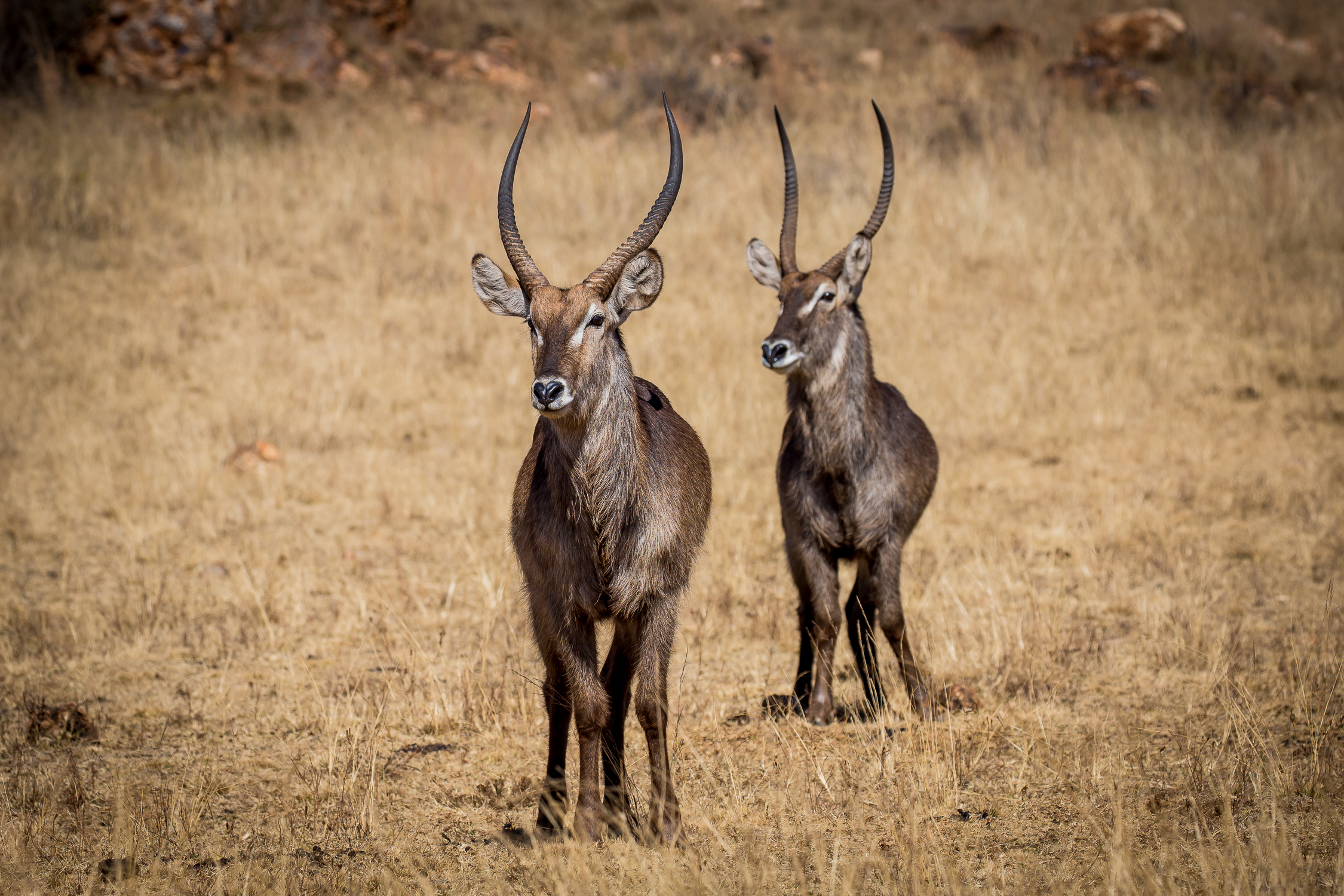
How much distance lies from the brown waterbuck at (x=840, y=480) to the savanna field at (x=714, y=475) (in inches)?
12.5

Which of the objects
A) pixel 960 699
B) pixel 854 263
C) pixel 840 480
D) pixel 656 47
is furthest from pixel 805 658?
pixel 656 47

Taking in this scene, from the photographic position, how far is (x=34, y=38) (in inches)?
575

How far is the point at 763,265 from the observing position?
632 cm

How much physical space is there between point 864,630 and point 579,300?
2323 millimetres

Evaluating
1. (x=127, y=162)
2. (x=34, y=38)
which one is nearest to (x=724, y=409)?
(x=127, y=162)

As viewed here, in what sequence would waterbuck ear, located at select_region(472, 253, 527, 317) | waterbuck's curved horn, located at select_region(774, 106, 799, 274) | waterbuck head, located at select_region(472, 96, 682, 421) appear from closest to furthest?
waterbuck head, located at select_region(472, 96, 682, 421) < waterbuck ear, located at select_region(472, 253, 527, 317) < waterbuck's curved horn, located at select_region(774, 106, 799, 274)

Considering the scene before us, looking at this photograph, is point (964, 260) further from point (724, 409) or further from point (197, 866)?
point (197, 866)

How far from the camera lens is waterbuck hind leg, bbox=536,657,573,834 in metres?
4.08

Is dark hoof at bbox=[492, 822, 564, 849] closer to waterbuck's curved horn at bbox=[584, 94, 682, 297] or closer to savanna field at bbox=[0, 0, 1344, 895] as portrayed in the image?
savanna field at bbox=[0, 0, 1344, 895]

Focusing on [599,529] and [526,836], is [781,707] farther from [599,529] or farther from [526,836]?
[599,529]

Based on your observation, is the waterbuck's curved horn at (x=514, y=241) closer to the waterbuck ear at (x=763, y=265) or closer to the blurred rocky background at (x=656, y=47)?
the waterbuck ear at (x=763, y=265)

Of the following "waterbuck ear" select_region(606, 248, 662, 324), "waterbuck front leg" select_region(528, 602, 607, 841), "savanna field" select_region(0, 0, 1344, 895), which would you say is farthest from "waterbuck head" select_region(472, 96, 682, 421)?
"savanna field" select_region(0, 0, 1344, 895)

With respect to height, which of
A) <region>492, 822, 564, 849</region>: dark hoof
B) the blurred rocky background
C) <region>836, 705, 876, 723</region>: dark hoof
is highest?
the blurred rocky background

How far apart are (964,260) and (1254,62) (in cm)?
789
